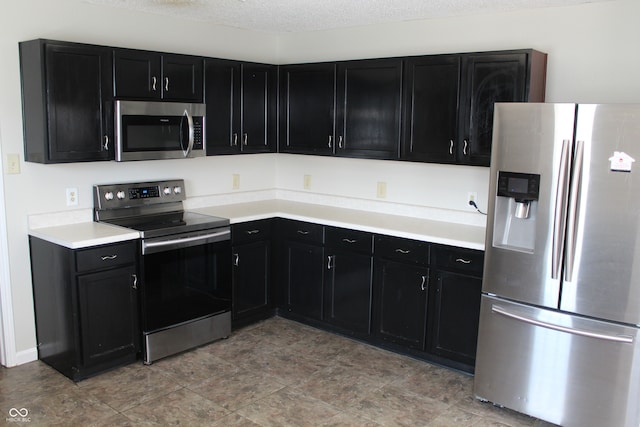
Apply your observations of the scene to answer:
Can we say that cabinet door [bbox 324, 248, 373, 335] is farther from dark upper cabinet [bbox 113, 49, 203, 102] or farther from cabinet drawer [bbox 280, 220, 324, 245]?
dark upper cabinet [bbox 113, 49, 203, 102]

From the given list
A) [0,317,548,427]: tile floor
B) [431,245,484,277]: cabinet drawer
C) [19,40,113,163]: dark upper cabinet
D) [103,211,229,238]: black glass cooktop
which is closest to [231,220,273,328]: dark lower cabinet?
[103,211,229,238]: black glass cooktop

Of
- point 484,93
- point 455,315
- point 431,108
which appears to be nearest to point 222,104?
point 431,108

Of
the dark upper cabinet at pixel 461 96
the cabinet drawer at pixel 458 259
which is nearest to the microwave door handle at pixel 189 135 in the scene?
the dark upper cabinet at pixel 461 96

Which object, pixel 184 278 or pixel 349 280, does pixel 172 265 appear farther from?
pixel 349 280

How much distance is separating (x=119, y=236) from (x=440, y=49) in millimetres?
2668

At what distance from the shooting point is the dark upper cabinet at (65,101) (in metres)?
3.50

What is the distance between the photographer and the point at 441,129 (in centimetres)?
398

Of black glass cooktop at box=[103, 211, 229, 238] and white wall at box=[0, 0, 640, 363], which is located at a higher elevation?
white wall at box=[0, 0, 640, 363]

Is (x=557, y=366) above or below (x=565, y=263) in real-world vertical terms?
below

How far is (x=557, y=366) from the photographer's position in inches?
123

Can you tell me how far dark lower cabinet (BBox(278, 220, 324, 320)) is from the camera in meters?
4.53

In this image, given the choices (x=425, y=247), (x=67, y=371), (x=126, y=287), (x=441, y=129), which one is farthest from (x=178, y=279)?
(x=441, y=129)

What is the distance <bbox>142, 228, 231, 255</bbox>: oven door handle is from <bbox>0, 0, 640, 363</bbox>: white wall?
0.66 metres

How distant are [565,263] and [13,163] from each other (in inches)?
135
